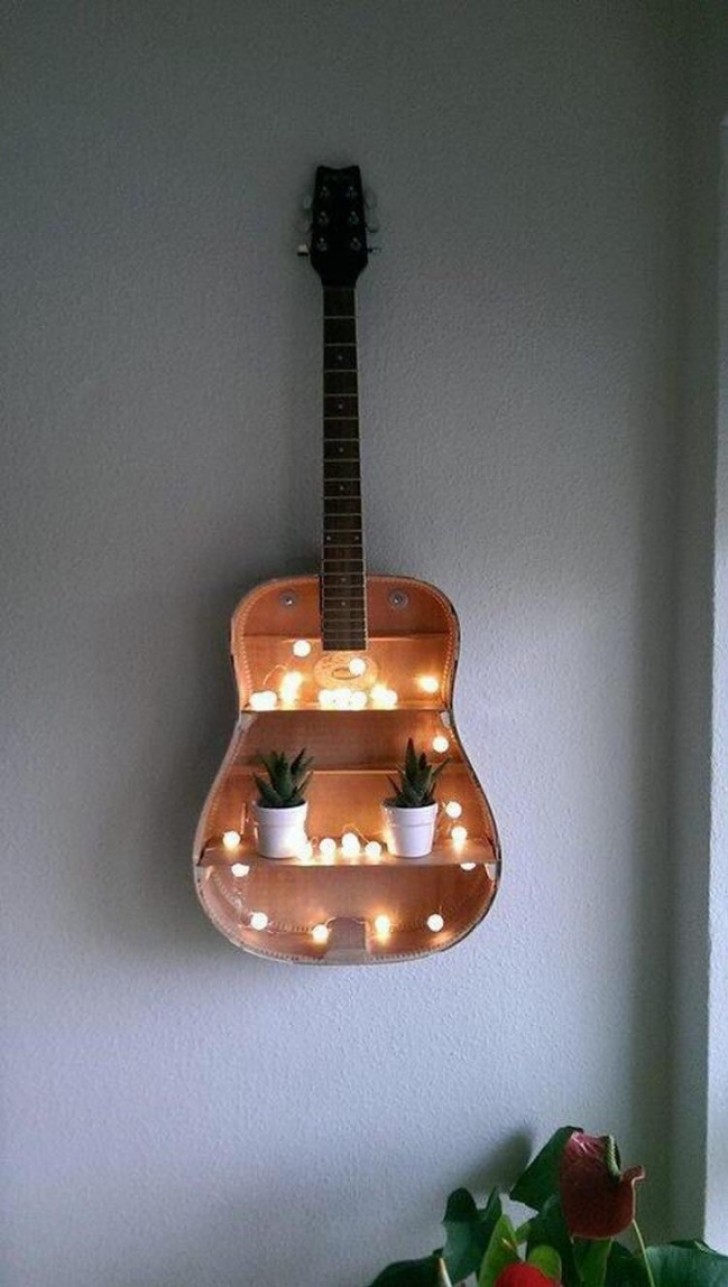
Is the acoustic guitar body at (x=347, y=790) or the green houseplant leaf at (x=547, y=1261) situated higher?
the acoustic guitar body at (x=347, y=790)

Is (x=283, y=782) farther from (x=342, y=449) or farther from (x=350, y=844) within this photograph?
(x=342, y=449)

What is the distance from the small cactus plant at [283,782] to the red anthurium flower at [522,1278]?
64 centimetres

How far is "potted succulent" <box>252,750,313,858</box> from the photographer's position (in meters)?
1.28

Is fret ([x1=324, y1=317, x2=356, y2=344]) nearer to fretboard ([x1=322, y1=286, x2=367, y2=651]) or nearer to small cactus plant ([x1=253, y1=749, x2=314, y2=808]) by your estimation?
fretboard ([x1=322, y1=286, x2=367, y2=651])

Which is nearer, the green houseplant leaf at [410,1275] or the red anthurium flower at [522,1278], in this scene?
the red anthurium flower at [522,1278]

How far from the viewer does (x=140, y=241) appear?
1.39m

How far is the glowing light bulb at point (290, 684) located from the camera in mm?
1341

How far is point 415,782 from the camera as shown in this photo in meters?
1.30

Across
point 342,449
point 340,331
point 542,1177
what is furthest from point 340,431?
point 542,1177

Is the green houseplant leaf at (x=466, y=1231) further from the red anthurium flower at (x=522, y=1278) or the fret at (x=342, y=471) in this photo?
the fret at (x=342, y=471)

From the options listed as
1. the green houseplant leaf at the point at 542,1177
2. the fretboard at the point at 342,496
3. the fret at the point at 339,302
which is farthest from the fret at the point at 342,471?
the green houseplant leaf at the point at 542,1177

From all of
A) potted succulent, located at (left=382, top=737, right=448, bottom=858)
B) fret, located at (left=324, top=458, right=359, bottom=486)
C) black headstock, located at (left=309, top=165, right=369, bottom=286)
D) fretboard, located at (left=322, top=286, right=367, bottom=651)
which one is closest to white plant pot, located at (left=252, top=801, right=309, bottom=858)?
potted succulent, located at (left=382, top=737, right=448, bottom=858)

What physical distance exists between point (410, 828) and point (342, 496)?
0.51m

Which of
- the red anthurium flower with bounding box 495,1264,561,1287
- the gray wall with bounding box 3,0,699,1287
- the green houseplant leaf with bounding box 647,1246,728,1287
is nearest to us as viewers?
the red anthurium flower with bounding box 495,1264,561,1287
